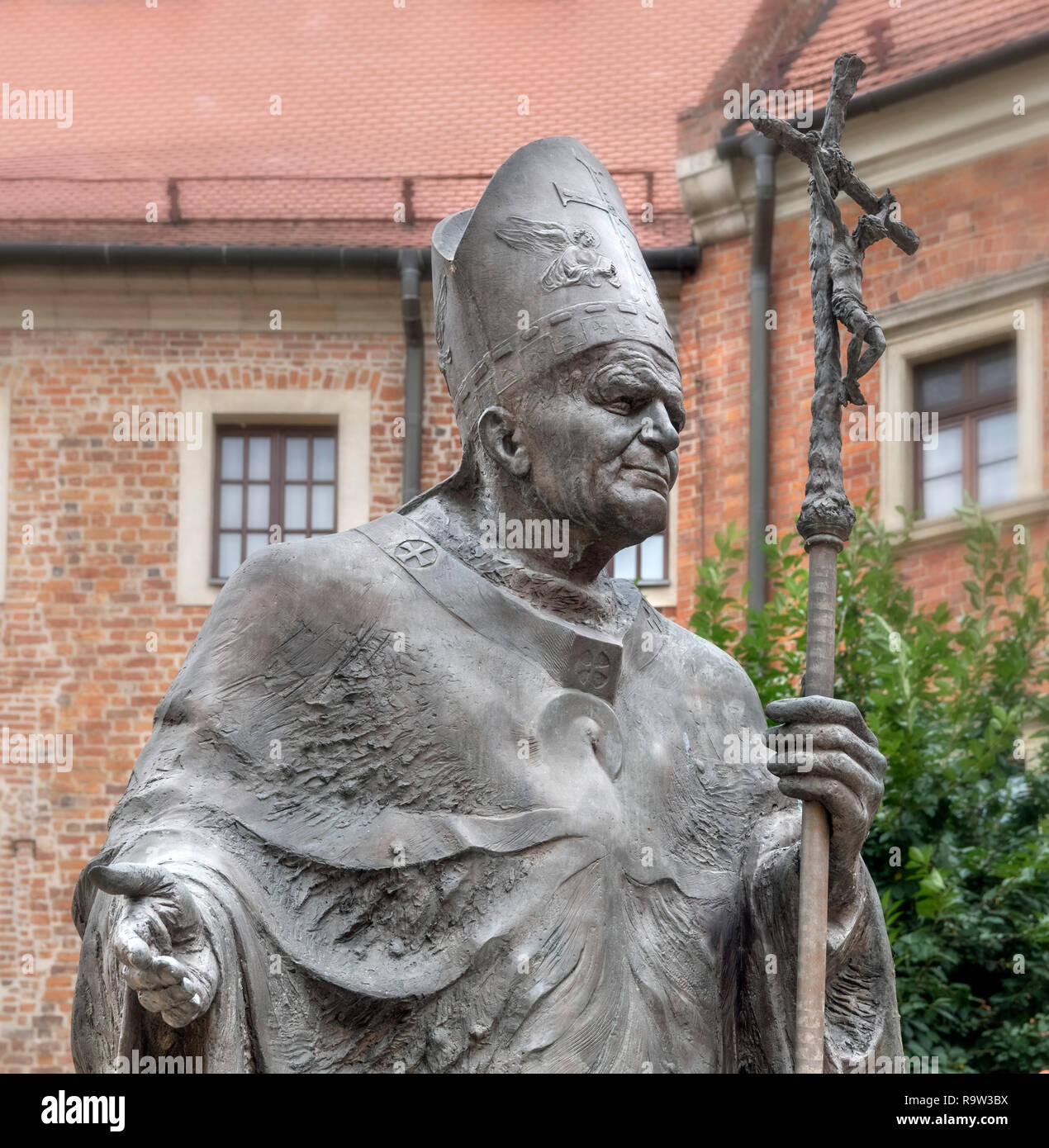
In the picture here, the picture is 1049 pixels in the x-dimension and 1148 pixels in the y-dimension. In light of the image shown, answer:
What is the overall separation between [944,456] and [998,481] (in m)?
0.56

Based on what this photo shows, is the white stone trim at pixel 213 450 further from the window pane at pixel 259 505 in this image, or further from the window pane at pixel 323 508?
the window pane at pixel 259 505

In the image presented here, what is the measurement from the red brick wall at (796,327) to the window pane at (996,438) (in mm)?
351

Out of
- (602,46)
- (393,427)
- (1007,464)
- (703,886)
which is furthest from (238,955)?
(602,46)

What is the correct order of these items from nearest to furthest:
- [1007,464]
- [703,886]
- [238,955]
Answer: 1. [238,955]
2. [703,886]
3. [1007,464]

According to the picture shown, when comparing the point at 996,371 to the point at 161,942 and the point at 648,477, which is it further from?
the point at 161,942

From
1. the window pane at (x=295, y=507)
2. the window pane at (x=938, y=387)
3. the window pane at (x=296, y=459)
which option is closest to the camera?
the window pane at (x=938, y=387)

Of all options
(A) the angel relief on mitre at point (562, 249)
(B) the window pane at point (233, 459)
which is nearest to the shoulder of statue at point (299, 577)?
(A) the angel relief on mitre at point (562, 249)

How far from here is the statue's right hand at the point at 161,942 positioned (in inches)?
196

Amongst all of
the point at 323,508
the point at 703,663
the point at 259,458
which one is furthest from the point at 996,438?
the point at 703,663

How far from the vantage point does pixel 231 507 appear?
23.1 m

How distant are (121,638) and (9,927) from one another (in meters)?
2.57

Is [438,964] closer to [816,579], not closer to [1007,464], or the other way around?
[816,579]

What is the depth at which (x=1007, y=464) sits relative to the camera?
2097cm

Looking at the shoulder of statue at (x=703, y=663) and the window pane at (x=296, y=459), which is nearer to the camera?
the shoulder of statue at (x=703, y=663)
